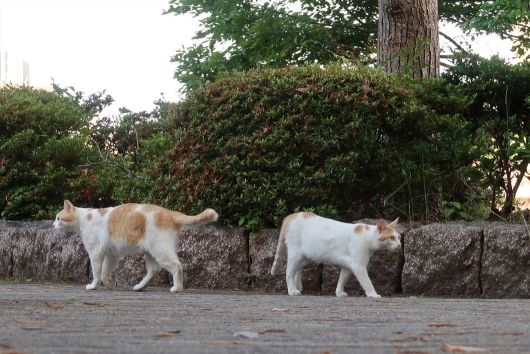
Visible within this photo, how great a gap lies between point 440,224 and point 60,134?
558 cm

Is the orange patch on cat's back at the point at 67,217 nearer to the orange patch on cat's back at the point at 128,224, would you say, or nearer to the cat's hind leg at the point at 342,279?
the orange patch on cat's back at the point at 128,224

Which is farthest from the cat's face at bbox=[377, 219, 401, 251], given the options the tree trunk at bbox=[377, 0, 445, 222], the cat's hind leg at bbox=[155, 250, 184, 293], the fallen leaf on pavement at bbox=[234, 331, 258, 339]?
the fallen leaf on pavement at bbox=[234, 331, 258, 339]

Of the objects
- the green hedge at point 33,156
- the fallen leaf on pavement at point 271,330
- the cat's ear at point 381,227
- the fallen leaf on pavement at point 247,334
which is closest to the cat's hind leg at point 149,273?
the cat's ear at point 381,227

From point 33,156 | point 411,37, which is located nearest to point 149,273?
point 33,156

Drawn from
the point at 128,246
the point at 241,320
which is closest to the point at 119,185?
the point at 128,246

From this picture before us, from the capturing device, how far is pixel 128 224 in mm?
6883

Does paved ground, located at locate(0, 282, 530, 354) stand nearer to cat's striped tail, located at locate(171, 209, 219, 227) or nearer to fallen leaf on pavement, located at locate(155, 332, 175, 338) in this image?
fallen leaf on pavement, located at locate(155, 332, 175, 338)

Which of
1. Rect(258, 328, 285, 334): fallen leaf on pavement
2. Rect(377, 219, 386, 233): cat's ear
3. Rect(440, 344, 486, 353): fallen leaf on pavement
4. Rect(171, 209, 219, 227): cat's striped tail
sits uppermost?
Rect(171, 209, 219, 227): cat's striped tail

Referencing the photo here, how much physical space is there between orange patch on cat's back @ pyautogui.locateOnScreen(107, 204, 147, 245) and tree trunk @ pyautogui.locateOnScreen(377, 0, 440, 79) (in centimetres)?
387

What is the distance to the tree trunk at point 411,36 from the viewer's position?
8977 millimetres

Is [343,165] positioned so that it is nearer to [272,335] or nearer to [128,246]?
[128,246]

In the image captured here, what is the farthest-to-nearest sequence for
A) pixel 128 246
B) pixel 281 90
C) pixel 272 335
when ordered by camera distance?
pixel 281 90
pixel 128 246
pixel 272 335

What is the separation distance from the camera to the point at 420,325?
3730 millimetres

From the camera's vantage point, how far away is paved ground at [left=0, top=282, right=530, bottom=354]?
2.90 metres
